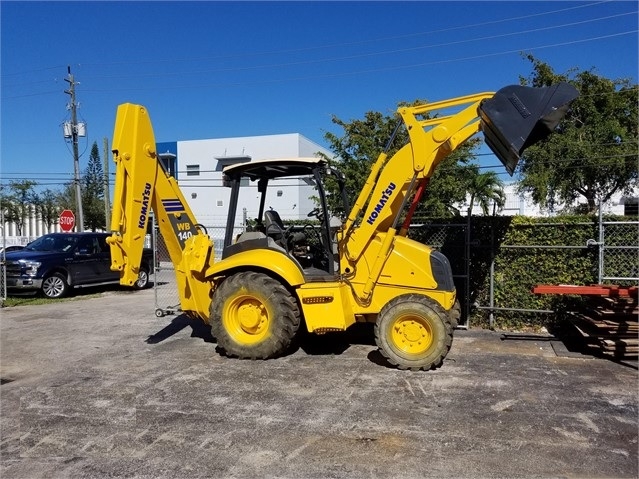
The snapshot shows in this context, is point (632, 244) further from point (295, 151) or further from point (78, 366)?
point (295, 151)

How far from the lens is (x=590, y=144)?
19.8 m

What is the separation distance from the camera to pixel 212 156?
3503 cm

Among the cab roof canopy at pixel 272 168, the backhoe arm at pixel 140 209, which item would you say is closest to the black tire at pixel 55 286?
the backhoe arm at pixel 140 209

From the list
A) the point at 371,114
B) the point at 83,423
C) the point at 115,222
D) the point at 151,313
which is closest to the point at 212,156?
the point at 371,114

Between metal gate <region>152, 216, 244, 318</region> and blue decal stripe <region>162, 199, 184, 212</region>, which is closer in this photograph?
blue decal stripe <region>162, 199, 184, 212</region>

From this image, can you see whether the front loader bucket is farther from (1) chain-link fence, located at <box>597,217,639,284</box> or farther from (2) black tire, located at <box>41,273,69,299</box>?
(2) black tire, located at <box>41,273,69,299</box>

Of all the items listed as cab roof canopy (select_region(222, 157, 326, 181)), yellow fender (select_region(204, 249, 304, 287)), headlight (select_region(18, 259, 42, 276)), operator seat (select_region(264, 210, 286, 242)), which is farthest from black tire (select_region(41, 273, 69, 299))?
operator seat (select_region(264, 210, 286, 242))

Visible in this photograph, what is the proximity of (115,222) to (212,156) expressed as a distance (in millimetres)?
29113

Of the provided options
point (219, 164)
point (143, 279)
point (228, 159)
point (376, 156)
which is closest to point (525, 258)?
point (376, 156)

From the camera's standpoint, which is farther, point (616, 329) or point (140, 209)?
point (140, 209)

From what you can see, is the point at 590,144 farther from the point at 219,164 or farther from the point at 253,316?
the point at 219,164

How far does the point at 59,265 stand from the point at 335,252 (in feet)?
32.5

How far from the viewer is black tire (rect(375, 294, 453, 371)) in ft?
19.6

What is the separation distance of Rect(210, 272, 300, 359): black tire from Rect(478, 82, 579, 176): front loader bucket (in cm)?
328
